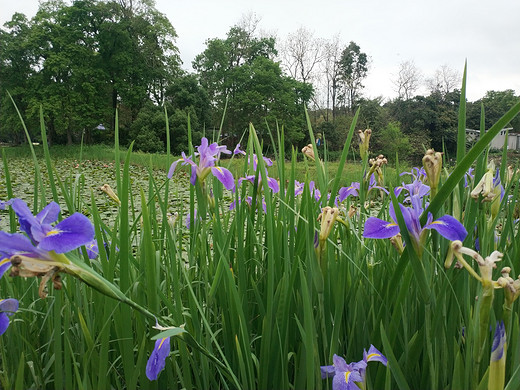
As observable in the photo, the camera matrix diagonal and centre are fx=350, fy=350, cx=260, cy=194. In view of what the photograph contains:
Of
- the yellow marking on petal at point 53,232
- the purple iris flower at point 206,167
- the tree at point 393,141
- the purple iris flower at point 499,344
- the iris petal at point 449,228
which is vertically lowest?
the purple iris flower at point 499,344

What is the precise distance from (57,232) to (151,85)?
2225cm

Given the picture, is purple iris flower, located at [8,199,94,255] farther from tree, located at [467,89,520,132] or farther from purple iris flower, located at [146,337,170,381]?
tree, located at [467,89,520,132]

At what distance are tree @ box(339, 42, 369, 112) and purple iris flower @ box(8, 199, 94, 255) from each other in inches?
1118

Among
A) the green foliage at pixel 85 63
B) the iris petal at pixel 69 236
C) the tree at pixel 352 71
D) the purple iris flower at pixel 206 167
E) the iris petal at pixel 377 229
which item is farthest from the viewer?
the tree at pixel 352 71

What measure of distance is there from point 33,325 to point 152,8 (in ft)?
76.5

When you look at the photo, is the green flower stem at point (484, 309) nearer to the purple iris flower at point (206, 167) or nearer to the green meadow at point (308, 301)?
the green meadow at point (308, 301)

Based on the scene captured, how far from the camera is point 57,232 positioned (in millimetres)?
335

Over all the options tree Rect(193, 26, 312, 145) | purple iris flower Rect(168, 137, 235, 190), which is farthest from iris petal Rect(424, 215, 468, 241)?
tree Rect(193, 26, 312, 145)

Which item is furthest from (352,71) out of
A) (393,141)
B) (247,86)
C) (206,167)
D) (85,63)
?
(206,167)

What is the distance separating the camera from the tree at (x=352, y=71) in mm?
28078

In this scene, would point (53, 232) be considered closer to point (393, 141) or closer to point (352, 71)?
point (393, 141)

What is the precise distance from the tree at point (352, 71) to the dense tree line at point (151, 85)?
296 centimetres

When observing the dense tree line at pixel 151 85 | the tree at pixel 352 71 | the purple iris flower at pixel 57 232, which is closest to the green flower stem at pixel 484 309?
the purple iris flower at pixel 57 232

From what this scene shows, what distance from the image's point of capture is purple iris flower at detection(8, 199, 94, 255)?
0.31 metres
